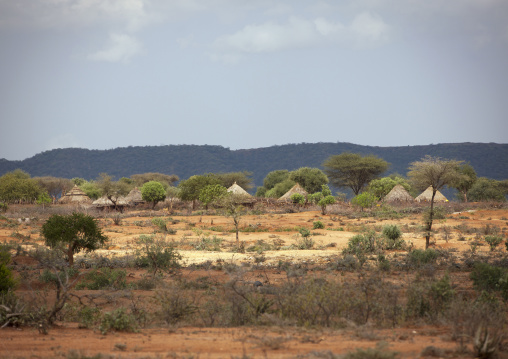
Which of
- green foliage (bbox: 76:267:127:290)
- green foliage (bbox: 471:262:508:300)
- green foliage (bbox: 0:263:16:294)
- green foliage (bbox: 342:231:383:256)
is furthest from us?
green foliage (bbox: 342:231:383:256)

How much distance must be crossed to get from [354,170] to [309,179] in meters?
5.34

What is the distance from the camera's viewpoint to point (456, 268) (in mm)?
12062

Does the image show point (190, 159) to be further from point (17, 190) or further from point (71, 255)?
point (71, 255)

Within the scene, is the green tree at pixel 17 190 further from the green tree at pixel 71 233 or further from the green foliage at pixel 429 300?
the green foliage at pixel 429 300

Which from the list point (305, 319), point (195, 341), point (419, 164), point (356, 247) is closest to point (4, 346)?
point (195, 341)

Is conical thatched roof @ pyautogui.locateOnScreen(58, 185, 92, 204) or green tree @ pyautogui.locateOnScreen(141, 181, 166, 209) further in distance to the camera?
conical thatched roof @ pyautogui.locateOnScreen(58, 185, 92, 204)

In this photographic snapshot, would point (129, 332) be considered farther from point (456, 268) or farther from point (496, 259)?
point (496, 259)

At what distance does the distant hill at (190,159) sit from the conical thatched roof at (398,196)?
86.0 metres

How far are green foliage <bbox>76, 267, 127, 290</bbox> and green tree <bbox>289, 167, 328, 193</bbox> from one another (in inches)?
1902

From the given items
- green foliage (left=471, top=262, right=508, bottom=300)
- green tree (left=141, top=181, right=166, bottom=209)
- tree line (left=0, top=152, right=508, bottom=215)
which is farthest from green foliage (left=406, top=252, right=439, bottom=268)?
green tree (left=141, top=181, right=166, bottom=209)

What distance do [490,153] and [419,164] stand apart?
113 metres

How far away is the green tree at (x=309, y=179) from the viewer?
58.6 metres

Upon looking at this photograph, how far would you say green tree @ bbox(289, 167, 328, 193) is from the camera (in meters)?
58.6

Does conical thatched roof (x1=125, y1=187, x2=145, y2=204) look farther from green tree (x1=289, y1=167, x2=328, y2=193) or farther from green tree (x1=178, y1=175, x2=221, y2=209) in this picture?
green tree (x1=289, y1=167, x2=328, y2=193)
